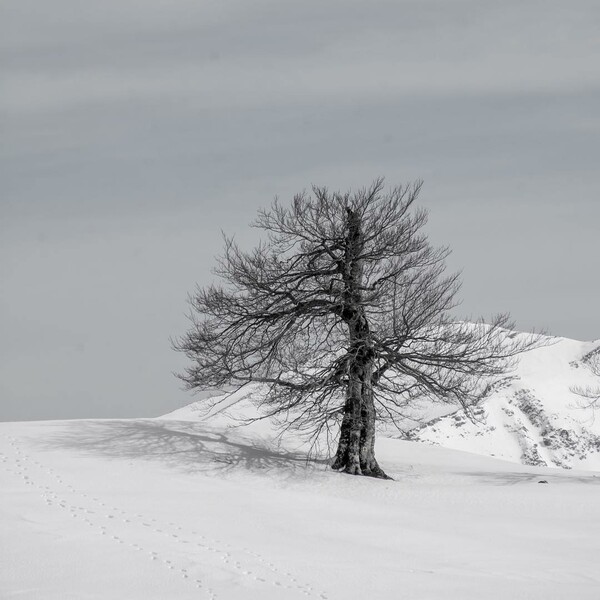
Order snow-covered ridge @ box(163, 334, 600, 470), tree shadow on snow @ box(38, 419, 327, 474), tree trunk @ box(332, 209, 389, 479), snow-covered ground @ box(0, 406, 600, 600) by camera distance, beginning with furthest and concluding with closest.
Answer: snow-covered ridge @ box(163, 334, 600, 470)
tree trunk @ box(332, 209, 389, 479)
tree shadow on snow @ box(38, 419, 327, 474)
snow-covered ground @ box(0, 406, 600, 600)

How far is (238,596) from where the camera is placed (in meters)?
12.5

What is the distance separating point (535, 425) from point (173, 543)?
6369 centimetres

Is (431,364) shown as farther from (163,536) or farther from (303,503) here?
(163,536)

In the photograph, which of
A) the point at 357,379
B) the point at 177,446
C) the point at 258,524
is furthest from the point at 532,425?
the point at 258,524

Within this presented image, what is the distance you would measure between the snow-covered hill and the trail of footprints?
44077mm

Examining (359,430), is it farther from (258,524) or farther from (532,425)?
(532,425)

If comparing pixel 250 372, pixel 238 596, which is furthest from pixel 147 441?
pixel 238 596

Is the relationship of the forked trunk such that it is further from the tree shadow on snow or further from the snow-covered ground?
the tree shadow on snow

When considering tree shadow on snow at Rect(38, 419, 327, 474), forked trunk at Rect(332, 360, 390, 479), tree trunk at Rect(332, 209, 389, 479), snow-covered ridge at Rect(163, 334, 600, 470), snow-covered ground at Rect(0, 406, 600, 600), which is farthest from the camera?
snow-covered ridge at Rect(163, 334, 600, 470)

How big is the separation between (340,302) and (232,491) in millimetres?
5851

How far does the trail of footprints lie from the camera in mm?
13273

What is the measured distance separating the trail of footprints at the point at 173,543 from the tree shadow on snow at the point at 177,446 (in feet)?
14.6

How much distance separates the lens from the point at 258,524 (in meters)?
17.1

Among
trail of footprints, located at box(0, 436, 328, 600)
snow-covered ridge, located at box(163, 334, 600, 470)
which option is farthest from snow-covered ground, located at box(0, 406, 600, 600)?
snow-covered ridge, located at box(163, 334, 600, 470)
